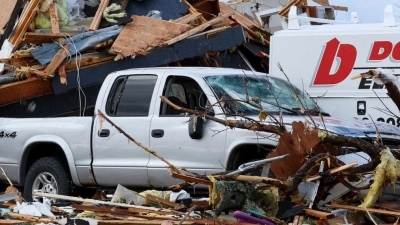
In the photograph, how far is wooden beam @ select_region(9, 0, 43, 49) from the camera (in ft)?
43.8

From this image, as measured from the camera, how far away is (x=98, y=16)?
14031 mm

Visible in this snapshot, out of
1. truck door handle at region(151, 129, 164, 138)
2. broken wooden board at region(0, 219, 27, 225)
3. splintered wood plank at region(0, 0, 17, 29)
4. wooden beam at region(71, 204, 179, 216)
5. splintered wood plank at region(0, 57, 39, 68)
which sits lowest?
broken wooden board at region(0, 219, 27, 225)

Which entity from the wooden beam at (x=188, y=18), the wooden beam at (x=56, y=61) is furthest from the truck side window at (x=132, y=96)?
the wooden beam at (x=188, y=18)

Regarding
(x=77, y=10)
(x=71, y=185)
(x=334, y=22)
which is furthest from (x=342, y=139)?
(x=77, y=10)

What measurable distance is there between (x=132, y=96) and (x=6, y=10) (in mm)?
5498

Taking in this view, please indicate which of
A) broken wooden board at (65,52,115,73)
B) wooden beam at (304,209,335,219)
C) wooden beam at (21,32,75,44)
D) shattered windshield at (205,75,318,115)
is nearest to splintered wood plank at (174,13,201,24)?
broken wooden board at (65,52,115,73)

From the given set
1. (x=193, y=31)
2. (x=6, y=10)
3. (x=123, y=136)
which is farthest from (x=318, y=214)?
(x=6, y=10)

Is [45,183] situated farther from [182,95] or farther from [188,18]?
[188,18]

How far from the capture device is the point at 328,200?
671cm

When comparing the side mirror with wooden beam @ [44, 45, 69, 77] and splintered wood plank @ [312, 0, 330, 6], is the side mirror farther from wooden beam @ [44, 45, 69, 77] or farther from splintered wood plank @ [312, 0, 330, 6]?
splintered wood plank @ [312, 0, 330, 6]

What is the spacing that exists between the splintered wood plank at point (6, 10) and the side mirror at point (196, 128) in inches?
250

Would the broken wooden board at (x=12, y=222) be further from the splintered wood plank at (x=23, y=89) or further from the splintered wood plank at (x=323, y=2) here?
the splintered wood plank at (x=323, y=2)

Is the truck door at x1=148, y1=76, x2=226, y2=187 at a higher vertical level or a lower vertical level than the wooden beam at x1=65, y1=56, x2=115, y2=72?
lower

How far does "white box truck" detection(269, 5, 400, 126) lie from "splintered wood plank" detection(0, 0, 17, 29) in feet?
17.1
